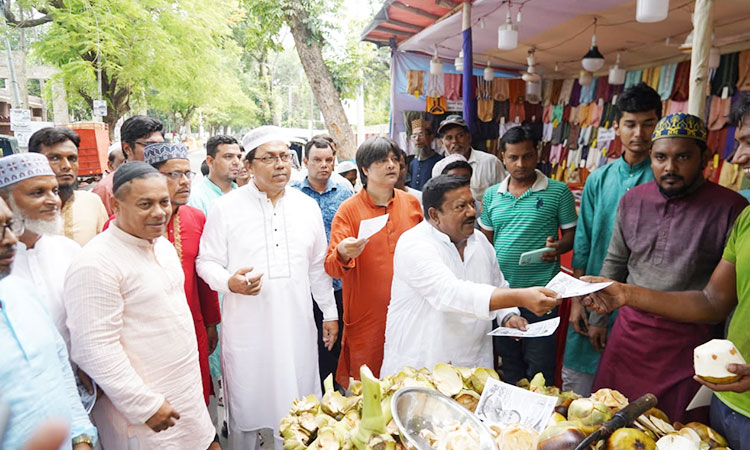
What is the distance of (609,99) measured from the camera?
7344mm

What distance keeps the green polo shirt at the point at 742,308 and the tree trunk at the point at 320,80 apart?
26.6 ft

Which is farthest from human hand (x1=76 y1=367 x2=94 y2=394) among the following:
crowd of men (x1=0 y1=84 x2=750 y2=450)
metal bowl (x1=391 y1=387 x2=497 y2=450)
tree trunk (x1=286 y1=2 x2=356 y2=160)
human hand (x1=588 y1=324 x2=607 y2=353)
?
tree trunk (x1=286 y1=2 x2=356 y2=160)

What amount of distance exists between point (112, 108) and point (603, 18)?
11.7 metres

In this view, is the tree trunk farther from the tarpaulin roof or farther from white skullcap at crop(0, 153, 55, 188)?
white skullcap at crop(0, 153, 55, 188)

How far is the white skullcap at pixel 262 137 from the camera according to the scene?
274cm

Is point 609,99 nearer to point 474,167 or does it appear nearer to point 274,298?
point 474,167

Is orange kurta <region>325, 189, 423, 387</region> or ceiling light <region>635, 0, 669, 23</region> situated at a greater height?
ceiling light <region>635, 0, 669, 23</region>

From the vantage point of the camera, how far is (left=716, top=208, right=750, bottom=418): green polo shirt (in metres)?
1.61

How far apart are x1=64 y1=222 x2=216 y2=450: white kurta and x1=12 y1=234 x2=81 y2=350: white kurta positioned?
0.13 m

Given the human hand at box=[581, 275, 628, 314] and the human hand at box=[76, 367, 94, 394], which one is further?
the human hand at box=[581, 275, 628, 314]

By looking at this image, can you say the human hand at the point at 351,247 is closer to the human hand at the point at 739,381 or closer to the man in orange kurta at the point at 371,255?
the man in orange kurta at the point at 371,255

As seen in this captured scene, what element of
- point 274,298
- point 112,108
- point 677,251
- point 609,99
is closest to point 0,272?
point 274,298

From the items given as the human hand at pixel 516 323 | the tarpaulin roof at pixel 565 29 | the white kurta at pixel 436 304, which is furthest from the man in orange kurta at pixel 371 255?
the tarpaulin roof at pixel 565 29

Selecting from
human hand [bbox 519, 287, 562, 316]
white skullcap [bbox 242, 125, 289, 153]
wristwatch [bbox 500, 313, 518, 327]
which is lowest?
wristwatch [bbox 500, 313, 518, 327]
